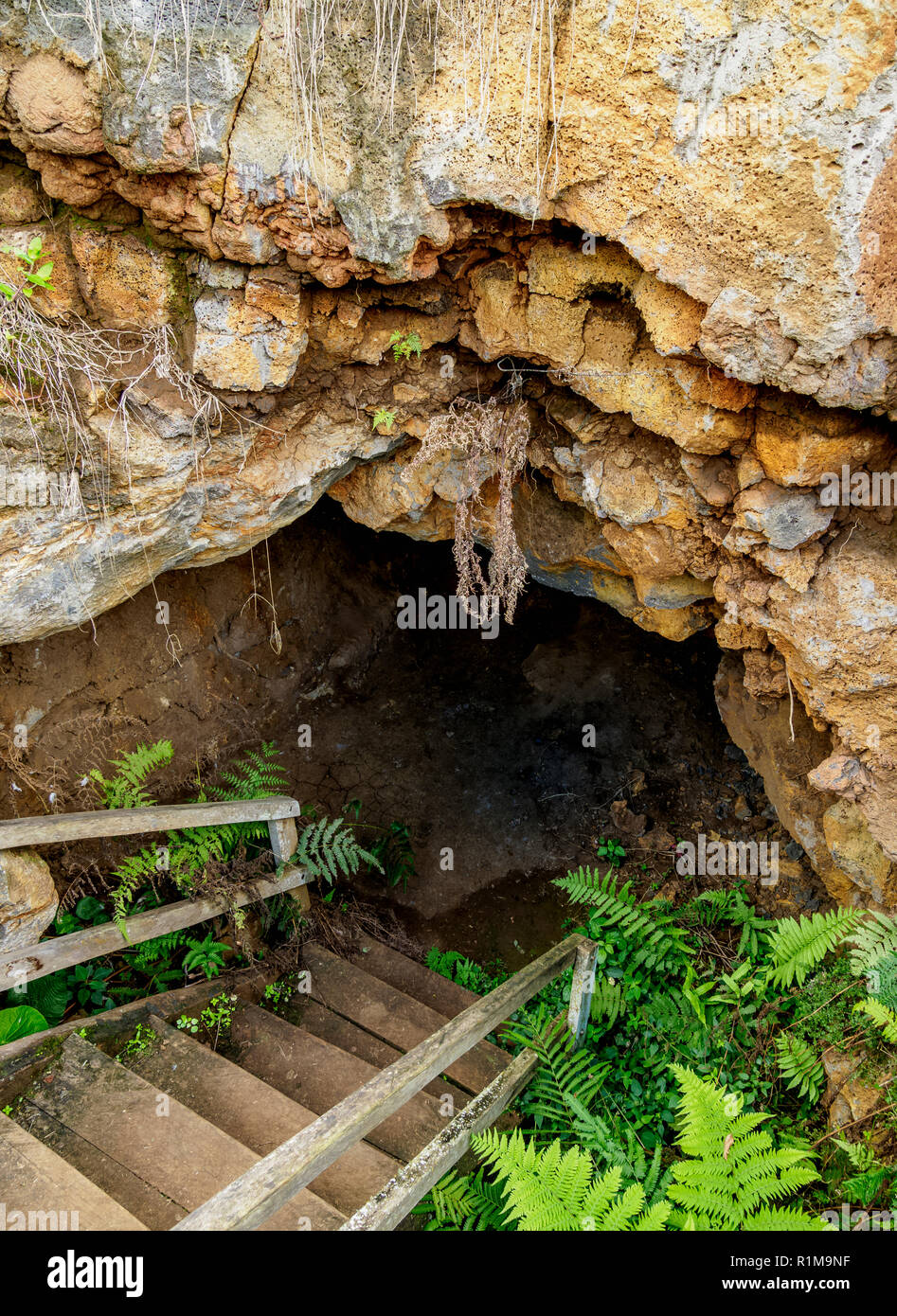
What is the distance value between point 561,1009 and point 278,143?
195 inches

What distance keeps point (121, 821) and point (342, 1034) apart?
6.22 ft

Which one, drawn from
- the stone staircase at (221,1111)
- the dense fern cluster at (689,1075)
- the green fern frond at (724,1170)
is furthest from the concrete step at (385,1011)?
the green fern frond at (724,1170)

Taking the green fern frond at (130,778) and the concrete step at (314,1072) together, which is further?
the green fern frond at (130,778)

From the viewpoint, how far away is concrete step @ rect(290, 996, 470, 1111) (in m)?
4.38

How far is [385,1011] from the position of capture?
15.2ft

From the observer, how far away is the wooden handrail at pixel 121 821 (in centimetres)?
356

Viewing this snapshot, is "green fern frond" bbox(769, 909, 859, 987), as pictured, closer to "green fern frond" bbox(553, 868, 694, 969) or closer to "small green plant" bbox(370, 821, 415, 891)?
"green fern frond" bbox(553, 868, 694, 969)

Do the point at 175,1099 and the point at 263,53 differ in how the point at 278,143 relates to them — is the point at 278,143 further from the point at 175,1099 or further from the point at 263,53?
the point at 175,1099

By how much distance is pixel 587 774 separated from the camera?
7.05m

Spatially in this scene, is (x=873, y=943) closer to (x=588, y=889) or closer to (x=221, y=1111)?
(x=588, y=889)

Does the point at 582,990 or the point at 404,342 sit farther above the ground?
the point at 404,342

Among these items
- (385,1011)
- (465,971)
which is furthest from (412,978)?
(385,1011)

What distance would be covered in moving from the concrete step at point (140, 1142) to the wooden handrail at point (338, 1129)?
0.80 m

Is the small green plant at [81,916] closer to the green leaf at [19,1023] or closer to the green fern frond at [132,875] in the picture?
the green fern frond at [132,875]
